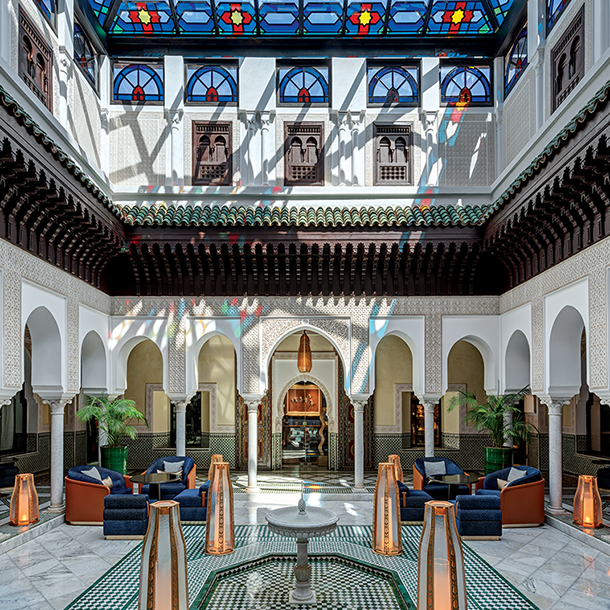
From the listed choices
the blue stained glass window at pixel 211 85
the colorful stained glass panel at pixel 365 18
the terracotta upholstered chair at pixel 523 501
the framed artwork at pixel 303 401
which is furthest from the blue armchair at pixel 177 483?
the colorful stained glass panel at pixel 365 18

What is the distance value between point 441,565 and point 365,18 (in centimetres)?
907

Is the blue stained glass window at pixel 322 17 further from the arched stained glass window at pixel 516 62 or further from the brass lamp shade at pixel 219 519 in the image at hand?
the brass lamp shade at pixel 219 519

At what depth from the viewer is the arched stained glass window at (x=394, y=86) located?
1041 centimetres

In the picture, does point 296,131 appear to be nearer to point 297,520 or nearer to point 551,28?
point 551,28

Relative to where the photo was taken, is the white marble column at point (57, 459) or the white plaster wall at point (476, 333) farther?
the white plaster wall at point (476, 333)

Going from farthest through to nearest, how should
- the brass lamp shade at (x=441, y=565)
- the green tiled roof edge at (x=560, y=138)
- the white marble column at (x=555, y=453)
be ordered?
the white marble column at (x=555, y=453), the green tiled roof edge at (x=560, y=138), the brass lamp shade at (x=441, y=565)

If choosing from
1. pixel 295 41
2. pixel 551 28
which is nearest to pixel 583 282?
pixel 551 28

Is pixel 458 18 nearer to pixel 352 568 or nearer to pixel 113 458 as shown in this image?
pixel 352 568

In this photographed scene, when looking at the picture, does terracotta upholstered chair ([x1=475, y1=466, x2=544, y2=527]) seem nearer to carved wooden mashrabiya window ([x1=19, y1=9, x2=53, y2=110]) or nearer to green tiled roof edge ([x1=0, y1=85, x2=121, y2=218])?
green tiled roof edge ([x1=0, y1=85, x2=121, y2=218])

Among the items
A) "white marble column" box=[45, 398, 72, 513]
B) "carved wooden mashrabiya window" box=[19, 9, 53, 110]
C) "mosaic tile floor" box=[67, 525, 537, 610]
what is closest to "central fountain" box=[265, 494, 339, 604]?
"mosaic tile floor" box=[67, 525, 537, 610]

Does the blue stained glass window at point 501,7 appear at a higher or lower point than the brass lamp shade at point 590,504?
higher

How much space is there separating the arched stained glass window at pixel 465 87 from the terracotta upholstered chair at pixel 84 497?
828 cm

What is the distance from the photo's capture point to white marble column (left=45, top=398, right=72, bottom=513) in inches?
306

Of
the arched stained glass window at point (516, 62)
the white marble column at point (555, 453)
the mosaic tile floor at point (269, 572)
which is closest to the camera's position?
the mosaic tile floor at point (269, 572)
